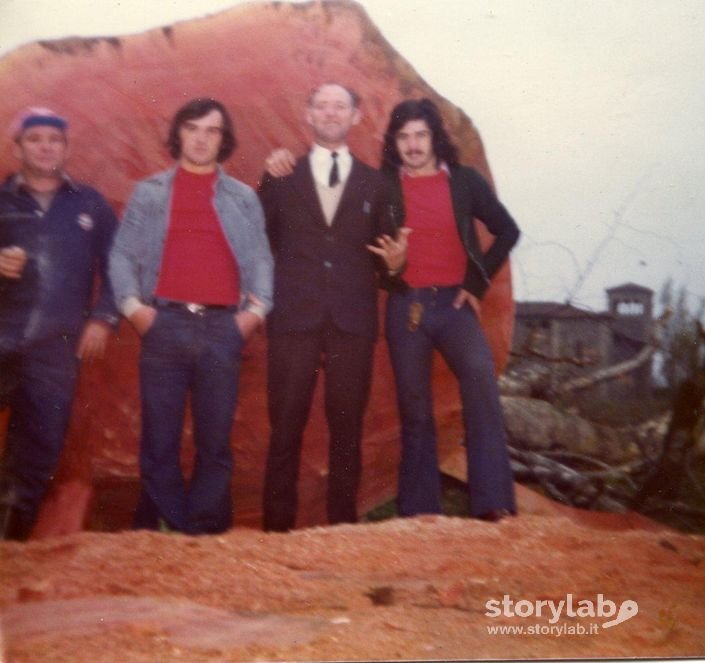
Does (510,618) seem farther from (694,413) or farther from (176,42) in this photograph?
(176,42)

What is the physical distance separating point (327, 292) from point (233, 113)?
3.37 ft

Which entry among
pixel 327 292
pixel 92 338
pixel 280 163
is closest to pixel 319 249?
pixel 327 292

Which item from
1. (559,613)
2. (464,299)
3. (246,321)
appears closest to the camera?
(559,613)

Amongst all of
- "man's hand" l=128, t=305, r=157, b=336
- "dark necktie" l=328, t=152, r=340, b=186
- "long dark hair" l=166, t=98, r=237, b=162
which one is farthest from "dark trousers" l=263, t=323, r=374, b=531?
"long dark hair" l=166, t=98, r=237, b=162

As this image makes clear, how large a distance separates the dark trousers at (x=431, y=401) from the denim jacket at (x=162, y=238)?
699mm

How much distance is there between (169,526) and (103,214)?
158cm

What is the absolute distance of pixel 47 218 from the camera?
5488 millimetres

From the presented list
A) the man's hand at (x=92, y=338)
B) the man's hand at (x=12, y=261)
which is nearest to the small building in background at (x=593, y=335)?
the man's hand at (x=92, y=338)

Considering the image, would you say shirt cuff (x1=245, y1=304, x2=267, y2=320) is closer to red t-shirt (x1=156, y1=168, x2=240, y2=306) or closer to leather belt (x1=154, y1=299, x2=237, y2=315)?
red t-shirt (x1=156, y1=168, x2=240, y2=306)

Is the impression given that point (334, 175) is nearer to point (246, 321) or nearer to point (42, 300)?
point (246, 321)

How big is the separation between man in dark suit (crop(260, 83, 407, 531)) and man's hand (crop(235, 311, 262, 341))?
0.08 meters

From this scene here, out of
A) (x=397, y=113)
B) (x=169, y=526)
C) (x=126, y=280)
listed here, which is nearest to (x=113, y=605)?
(x=169, y=526)

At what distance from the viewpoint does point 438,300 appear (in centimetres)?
562

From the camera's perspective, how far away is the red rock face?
5.56 metres
